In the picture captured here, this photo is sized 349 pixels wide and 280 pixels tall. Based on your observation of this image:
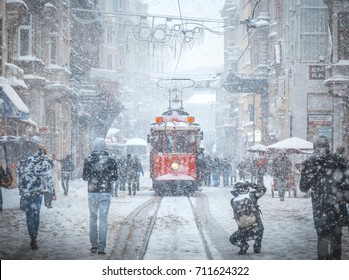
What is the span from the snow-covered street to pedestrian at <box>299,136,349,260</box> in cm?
105

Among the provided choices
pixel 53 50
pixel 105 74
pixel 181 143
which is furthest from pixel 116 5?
pixel 105 74

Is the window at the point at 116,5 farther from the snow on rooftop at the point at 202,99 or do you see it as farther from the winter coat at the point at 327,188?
the snow on rooftop at the point at 202,99

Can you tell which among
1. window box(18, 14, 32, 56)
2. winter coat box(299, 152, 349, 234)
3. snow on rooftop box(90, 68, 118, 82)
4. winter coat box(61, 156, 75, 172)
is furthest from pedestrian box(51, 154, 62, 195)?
winter coat box(299, 152, 349, 234)

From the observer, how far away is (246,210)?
720cm

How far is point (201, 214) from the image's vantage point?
11.6 m

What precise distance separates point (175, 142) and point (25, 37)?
6.03 metres

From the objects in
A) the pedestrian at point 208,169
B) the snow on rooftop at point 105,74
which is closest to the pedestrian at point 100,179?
the pedestrian at point 208,169

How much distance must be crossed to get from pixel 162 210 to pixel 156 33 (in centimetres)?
389

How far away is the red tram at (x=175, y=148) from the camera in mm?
16188

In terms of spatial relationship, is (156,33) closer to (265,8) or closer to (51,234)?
(51,234)

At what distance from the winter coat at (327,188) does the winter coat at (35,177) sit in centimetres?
354
